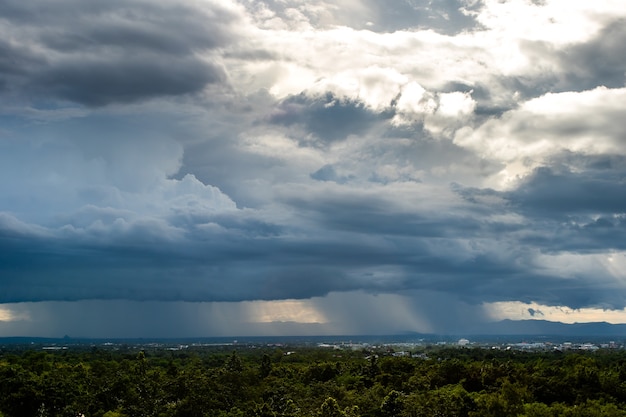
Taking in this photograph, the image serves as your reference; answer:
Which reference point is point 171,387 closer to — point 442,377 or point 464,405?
point 464,405

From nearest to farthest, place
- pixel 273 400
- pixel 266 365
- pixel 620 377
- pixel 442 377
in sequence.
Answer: pixel 273 400, pixel 620 377, pixel 442 377, pixel 266 365

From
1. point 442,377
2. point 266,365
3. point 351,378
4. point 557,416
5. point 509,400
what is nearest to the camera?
point 557,416

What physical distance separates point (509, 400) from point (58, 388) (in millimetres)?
62126

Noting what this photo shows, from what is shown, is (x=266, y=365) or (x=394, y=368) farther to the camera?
(x=266, y=365)

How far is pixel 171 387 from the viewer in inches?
3991

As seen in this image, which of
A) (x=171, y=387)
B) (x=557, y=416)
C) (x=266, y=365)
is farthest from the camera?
(x=266, y=365)

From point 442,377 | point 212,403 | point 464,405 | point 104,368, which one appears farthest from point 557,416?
point 104,368

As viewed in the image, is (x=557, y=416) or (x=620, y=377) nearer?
(x=557, y=416)

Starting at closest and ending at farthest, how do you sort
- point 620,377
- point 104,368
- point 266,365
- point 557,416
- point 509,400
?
point 557,416 → point 509,400 → point 620,377 → point 104,368 → point 266,365

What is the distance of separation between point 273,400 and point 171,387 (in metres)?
18.4

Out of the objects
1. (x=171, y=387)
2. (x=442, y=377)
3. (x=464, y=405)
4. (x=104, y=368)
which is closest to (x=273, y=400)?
(x=171, y=387)

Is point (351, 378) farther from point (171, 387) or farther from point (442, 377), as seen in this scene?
point (171, 387)

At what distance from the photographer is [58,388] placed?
97312 mm

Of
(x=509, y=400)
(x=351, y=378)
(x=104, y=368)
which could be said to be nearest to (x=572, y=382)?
(x=509, y=400)
